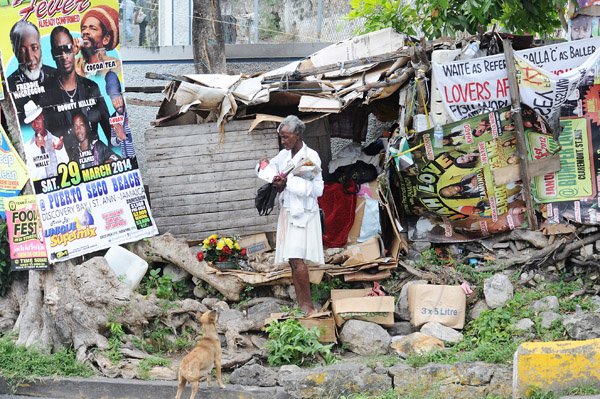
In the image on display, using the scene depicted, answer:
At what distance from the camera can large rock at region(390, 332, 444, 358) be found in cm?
909

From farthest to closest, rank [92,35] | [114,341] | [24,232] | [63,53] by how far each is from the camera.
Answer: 1. [92,35]
2. [63,53]
3. [24,232]
4. [114,341]

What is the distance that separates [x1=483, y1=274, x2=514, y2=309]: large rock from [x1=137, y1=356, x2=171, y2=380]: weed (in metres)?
3.16

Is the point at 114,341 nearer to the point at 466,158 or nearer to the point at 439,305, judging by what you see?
the point at 439,305

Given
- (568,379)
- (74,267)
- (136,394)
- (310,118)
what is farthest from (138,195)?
(568,379)

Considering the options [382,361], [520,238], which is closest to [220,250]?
[382,361]

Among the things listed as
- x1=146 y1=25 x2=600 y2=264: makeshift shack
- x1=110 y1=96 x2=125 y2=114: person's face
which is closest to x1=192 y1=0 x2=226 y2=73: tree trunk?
x1=146 y1=25 x2=600 y2=264: makeshift shack

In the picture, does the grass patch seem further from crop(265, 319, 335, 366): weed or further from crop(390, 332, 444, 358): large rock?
crop(390, 332, 444, 358): large rock

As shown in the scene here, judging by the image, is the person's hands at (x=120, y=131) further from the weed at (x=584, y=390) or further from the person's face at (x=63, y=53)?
the weed at (x=584, y=390)

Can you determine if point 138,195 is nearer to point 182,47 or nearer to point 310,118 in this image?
point 310,118

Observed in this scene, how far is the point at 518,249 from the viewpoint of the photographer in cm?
1073

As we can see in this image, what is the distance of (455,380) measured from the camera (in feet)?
27.6

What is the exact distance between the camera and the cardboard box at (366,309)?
372 inches

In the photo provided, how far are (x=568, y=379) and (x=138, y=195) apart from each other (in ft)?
17.0

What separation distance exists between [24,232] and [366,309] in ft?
11.9
